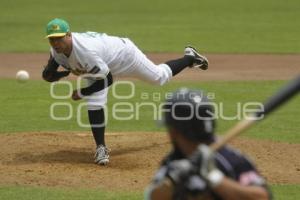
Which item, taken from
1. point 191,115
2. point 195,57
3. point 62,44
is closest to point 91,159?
point 62,44

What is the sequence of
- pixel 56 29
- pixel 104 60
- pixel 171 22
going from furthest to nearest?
pixel 171 22
pixel 104 60
pixel 56 29

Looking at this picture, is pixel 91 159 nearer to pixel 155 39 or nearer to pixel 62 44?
pixel 62 44

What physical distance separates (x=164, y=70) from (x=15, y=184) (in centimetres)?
284

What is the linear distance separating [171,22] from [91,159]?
705 inches

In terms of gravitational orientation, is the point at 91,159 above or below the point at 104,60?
below

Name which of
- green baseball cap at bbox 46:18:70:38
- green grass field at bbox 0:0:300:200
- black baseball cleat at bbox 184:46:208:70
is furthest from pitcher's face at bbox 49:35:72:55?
black baseball cleat at bbox 184:46:208:70

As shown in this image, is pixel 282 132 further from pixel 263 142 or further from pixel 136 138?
pixel 136 138

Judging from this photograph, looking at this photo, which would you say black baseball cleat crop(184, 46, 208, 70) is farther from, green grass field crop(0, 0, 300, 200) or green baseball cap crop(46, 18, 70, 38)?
green baseball cap crop(46, 18, 70, 38)

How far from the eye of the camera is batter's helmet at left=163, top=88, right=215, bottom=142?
354cm

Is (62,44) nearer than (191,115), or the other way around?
(191,115)

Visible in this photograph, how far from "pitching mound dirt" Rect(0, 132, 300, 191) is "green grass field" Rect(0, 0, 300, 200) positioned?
1.15ft

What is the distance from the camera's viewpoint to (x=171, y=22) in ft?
87.6

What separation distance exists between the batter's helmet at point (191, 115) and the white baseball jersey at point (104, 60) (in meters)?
4.91

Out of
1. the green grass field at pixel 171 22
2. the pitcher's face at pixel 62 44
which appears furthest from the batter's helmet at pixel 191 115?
the green grass field at pixel 171 22
